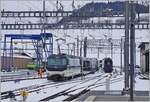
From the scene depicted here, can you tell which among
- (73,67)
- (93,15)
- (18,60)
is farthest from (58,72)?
(18,60)

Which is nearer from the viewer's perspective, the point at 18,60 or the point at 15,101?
the point at 15,101

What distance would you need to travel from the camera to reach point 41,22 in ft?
155

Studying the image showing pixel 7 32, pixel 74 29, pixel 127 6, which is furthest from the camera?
pixel 7 32

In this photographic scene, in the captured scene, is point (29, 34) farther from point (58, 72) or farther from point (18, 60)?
point (18, 60)

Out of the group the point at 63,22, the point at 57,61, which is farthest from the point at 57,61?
the point at 63,22

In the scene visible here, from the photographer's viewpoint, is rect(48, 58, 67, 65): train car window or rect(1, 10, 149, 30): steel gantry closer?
rect(48, 58, 67, 65): train car window

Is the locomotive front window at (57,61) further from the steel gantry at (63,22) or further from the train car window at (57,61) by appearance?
the steel gantry at (63,22)

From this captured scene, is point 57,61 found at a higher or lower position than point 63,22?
lower

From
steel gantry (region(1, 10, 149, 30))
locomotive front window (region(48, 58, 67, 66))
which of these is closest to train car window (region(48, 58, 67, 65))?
locomotive front window (region(48, 58, 67, 66))

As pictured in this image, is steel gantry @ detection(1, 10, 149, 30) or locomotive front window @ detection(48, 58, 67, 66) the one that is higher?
steel gantry @ detection(1, 10, 149, 30)

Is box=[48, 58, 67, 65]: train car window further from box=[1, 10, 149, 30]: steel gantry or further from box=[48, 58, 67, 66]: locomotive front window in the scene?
box=[1, 10, 149, 30]: steel gantry

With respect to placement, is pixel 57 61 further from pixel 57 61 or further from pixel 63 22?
pixel 63 22

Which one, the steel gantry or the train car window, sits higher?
the steel gantry

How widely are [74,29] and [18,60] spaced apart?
27433mm
